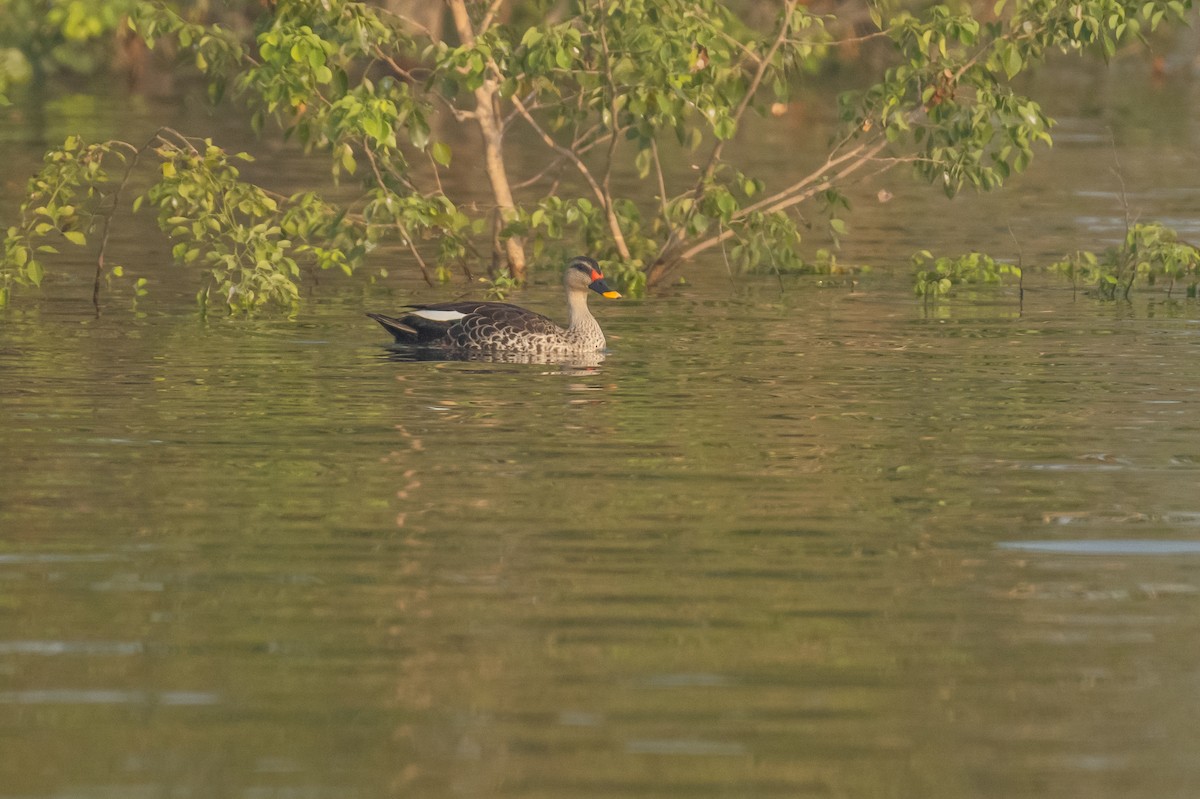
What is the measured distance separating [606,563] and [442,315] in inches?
310

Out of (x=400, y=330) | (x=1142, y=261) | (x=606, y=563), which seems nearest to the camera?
(x=606, y=563)

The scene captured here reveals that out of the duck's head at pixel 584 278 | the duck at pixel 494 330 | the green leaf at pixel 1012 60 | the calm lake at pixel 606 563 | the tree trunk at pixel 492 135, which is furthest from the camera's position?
the tree trunk at pixel 492 135

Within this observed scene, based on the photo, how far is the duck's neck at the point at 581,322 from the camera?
700 inches

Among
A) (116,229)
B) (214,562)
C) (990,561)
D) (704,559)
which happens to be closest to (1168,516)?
(990,561)

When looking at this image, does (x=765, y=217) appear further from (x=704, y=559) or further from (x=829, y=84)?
(x=829, y=84)

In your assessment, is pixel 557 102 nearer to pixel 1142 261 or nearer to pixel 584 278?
pixel 584 278

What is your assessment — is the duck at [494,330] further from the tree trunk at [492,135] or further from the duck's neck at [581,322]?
the tree trunk at [492,135]

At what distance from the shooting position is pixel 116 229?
27719 mm

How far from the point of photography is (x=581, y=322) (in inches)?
707

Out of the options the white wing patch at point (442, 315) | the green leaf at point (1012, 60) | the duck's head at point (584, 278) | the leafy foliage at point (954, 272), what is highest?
the green leaf at point (1012, 60)

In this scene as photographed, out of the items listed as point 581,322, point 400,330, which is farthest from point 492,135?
point 581,322

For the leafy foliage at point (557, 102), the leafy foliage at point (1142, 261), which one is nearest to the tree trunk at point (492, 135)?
the leafy foliage at point (557, 102)

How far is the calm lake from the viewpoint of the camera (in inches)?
293

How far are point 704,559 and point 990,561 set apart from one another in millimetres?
1166
